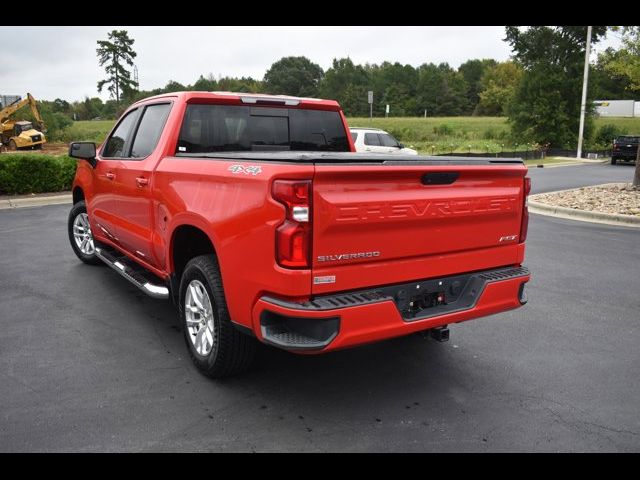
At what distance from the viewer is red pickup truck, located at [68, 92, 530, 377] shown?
3057 mm

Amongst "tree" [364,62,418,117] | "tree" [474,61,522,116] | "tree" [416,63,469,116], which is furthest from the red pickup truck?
"tree" [416,63,469,116]

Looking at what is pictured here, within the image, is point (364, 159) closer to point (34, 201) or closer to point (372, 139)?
point (34, 201)

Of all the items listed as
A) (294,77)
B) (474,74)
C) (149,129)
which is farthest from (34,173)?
(474,74)

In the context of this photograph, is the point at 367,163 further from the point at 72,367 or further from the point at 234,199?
the point at 72,367

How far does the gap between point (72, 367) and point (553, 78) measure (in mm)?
41053

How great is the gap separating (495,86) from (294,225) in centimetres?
10804

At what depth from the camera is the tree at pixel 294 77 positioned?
126 metres

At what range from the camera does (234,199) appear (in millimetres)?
3361

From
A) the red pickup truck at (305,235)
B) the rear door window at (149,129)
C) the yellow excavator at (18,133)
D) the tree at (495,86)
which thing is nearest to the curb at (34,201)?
the rear door window at (149,129)

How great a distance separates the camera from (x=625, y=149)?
2894 cm
